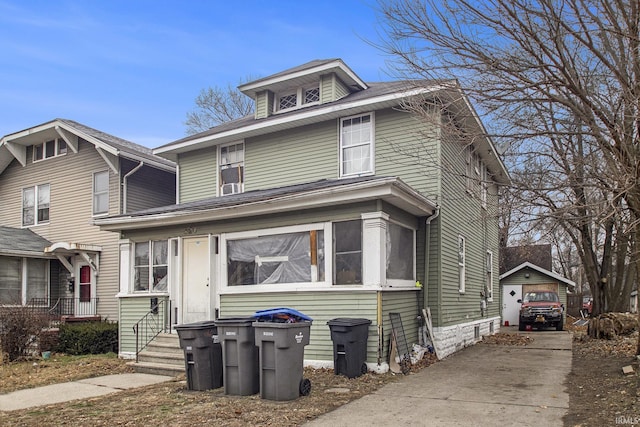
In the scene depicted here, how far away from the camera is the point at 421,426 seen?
6.04 meters

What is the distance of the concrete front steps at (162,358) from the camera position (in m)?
10.1

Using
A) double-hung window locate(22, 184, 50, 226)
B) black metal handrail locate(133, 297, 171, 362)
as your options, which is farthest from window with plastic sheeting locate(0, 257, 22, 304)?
black metal handrail locate(133, 297, 171, 362)

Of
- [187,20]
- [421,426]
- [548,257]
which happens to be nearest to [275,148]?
[187,20]

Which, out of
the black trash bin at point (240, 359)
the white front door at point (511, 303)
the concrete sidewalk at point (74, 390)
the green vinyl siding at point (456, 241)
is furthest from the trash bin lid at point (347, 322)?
the white front door at point (511, 303)

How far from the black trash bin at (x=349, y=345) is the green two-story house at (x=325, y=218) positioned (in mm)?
263

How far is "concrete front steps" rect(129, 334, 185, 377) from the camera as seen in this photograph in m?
10.1

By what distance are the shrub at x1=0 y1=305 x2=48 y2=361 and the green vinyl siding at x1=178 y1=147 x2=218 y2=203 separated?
16.1 ft

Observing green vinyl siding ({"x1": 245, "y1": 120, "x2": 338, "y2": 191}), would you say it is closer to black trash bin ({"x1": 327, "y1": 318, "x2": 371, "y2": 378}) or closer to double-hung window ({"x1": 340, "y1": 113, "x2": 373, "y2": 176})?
double-hung window ({"x1": 340, "y1": 113, "x2": 373, "y2": 176})

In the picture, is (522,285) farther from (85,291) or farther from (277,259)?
(85,291)

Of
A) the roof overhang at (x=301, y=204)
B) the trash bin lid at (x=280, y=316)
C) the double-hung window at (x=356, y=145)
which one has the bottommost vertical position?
the trash bin lid at (x=280, y=316)

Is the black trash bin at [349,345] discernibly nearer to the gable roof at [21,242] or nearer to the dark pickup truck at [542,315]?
the gable roof at [21,242]

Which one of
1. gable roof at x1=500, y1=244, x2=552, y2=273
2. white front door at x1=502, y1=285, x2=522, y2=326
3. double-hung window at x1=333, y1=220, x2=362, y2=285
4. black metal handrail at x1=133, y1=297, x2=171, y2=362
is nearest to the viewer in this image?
double-hung window at x1=333, y1=220, x2=362, y2=285

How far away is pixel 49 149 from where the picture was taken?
19.2 meters

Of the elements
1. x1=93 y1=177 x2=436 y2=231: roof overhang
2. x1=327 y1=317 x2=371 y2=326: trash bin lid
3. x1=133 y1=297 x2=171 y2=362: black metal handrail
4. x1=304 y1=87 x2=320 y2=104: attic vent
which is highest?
x1=304 y1=87 x2=320 y2=104: attic vent
